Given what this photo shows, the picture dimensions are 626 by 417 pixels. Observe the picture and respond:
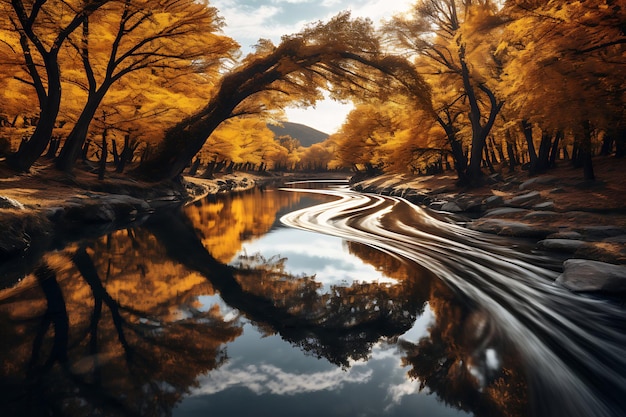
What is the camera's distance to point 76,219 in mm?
9594

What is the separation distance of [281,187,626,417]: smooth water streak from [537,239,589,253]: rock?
61 cm

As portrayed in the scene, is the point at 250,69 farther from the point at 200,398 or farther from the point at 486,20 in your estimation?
the point at 200,398

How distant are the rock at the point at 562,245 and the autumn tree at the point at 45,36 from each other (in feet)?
48.6

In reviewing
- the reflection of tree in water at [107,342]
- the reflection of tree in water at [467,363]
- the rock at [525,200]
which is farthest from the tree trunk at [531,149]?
the reflection of tree in water at [107,342]

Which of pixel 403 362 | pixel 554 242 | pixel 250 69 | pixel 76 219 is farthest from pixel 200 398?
Result: pixel 250 69

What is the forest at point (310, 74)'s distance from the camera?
8523mm

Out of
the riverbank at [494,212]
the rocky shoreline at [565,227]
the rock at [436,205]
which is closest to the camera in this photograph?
the rocky shoreline at [565,227]

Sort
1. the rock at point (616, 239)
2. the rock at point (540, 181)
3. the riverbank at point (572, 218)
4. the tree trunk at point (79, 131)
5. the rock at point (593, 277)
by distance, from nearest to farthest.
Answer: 1. the rock at point (593, 277)
2. the riverbank at point (572, 218)
3. the rock at point (616, 239)
4. the tree trunk at point (79, 131)
5. the rock at point (540, 181)

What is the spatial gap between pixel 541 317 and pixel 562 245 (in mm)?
3576

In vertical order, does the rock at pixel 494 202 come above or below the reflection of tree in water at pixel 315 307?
above

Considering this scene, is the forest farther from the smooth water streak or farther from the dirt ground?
the smooth water streak

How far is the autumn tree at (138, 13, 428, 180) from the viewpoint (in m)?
13.6

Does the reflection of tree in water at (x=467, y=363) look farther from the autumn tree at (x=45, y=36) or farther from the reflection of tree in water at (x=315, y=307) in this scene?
the autumn tree at (x=45, y=36)

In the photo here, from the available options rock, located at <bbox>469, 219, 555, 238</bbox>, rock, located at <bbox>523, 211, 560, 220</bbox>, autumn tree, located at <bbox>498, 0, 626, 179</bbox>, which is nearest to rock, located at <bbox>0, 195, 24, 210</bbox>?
rock, located at <bbox>469, 219, 555, 238</bbox>
